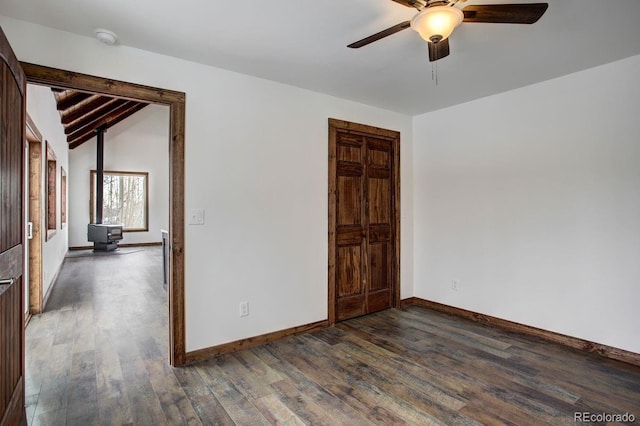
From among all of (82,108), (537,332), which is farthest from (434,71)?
(82,108)

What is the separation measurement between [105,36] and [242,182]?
55.3 inches

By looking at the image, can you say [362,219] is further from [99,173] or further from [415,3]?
[99,173]

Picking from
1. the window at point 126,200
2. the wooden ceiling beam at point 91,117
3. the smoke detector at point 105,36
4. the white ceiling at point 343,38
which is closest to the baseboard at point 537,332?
the white ceiling at point 343,38

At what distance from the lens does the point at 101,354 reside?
9.56 feet

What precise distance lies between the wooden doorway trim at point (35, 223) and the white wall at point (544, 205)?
185 inches

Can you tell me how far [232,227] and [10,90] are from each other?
1.66m

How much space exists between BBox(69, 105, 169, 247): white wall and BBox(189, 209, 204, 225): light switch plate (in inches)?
290

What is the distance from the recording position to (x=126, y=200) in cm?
1034

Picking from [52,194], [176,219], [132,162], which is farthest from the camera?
[132,162]

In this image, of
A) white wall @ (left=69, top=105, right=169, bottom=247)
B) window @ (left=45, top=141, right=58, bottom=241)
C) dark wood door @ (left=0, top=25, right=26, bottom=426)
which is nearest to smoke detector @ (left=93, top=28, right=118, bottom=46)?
dark wood door @ (left=0, top=25, right=26, bottom=426)

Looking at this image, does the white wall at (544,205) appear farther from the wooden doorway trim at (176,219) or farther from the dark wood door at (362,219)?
the wooden doorway trim at (176,219)

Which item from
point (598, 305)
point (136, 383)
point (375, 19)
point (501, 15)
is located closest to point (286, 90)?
point (375, 19)

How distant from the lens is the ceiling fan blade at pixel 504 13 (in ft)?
5.30

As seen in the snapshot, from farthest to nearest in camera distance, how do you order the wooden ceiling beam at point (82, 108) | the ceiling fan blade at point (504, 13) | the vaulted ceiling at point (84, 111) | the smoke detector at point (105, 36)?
the wooden ceiling beam at point (82, 108) < the vaulted ceiling at point (84, 111) < the smoke detector at point (105, 36) < the ceiling fan blade at point (504, 13)
